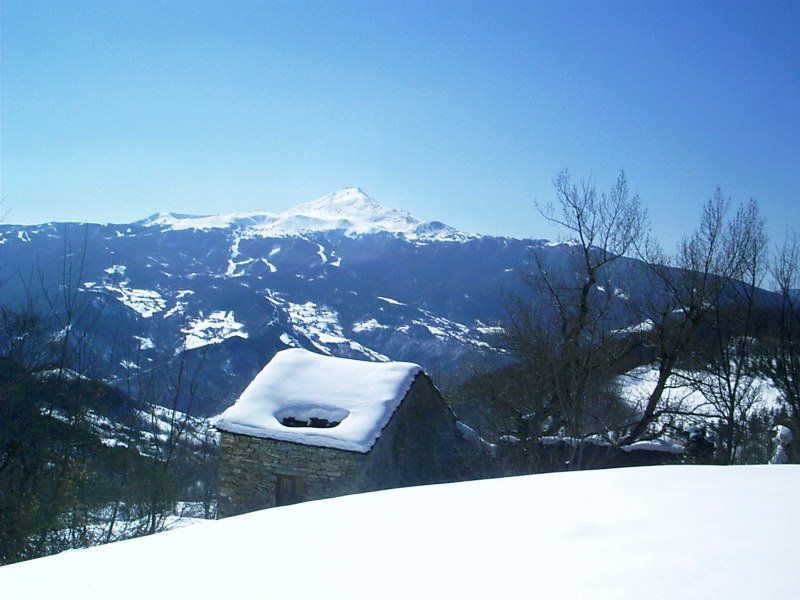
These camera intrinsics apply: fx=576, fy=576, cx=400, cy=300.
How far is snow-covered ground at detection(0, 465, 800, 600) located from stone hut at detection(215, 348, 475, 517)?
8146mm

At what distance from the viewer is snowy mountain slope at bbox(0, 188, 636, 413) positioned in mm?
88562

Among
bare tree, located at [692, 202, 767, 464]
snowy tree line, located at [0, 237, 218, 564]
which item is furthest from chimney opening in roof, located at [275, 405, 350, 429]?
bare tree, located at [692, 202, 767, 464]

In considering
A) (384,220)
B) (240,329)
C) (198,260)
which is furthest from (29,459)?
(384,220)

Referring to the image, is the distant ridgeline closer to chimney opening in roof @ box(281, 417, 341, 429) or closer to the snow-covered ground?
chimney opening in roof @ box(281, 417, 341, 429)

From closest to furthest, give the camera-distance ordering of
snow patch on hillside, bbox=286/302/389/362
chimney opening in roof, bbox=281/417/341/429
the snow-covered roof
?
the snow-covered roof
chimney opening in roof, bbox=281/417/341/429
snow patch on hillside, bbox=286/302/389/362

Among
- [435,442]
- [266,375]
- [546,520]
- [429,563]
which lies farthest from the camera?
[435,442]

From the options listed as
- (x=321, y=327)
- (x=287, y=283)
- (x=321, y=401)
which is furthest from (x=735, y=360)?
(x=287, y=283)

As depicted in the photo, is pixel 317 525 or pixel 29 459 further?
pixel 29 459

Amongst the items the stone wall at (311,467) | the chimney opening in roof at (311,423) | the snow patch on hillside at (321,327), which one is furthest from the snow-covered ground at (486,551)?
the snow patch on hillside at (321,327)

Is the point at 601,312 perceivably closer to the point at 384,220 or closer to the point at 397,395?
the point at 397,395

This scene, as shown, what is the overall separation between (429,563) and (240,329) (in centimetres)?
9378

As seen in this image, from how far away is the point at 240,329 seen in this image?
92.4 m

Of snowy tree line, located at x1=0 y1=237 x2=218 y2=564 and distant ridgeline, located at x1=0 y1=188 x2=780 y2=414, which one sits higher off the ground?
distant ridgeline, located at x1=0 y1=188 x2=780 y2=414

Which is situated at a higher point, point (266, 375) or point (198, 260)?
point (198, 260)
